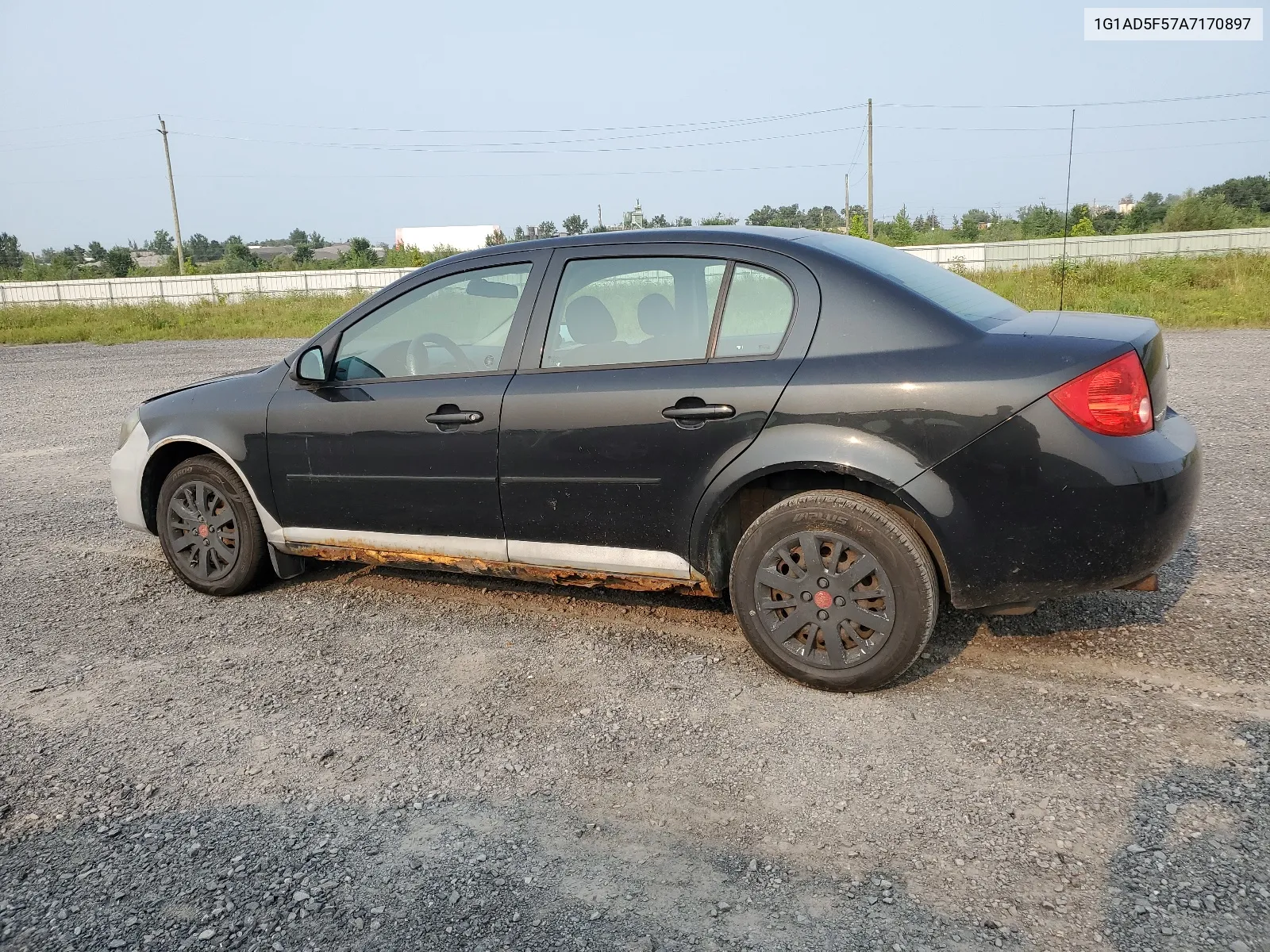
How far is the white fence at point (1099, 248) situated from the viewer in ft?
107

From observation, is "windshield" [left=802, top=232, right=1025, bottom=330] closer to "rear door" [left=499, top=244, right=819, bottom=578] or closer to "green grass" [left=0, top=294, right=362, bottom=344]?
"rear door" [left=499, top=244, right=819, bottom=578]

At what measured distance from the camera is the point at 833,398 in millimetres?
3520

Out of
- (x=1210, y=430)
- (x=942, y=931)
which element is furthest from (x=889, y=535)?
(x=1210, y=430)

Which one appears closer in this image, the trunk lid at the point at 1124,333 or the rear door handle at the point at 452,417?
the trunk lid at the point at 1124,333

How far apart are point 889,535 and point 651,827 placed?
1.32 m

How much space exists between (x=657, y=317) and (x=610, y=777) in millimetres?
1789

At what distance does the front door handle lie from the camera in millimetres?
4160

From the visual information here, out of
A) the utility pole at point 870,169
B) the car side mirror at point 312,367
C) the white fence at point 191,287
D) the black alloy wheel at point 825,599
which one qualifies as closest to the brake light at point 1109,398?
the black alloy wheel at point 825,599

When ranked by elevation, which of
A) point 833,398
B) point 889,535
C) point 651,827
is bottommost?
point 651,827

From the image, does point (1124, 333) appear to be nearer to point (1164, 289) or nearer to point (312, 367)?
point (312, 367)

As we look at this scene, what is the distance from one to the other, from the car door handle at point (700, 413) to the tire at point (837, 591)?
0.39 meters

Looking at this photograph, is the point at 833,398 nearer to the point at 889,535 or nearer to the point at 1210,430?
the point at 889,535

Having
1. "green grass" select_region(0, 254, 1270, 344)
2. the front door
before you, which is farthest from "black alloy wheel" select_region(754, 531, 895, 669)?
"green grass" select_region(0, 254, 1270, 344)

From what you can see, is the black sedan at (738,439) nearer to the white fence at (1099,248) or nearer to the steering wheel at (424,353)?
the steering wheel at (424,353)
